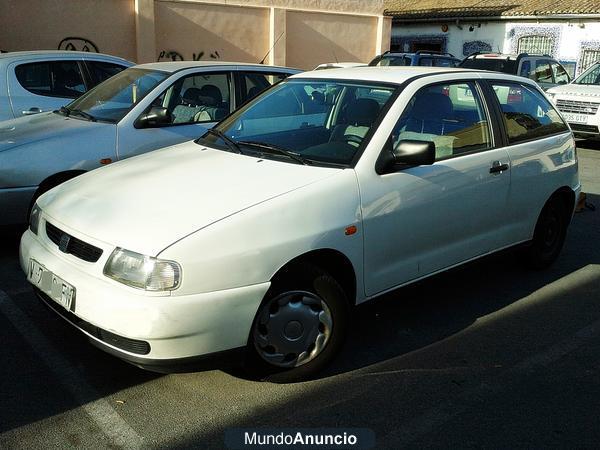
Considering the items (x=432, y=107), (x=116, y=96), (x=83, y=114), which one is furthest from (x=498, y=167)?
(x=83, y=114)

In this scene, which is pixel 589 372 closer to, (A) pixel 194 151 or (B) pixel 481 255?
(B) pixel 481 255

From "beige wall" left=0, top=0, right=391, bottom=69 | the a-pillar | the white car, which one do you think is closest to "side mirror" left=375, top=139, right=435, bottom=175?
the white car

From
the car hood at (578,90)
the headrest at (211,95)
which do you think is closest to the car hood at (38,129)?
the headrest at (211,95)

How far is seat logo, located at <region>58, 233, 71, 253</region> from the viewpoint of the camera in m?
3.27

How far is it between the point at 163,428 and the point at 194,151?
1857 mm

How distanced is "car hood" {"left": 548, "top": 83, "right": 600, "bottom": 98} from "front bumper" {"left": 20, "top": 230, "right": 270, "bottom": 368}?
11.2m

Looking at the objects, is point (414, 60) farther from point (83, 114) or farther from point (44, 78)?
point (83, 114)

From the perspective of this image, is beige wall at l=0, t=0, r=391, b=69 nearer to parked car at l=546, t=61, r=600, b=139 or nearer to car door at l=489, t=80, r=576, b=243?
parked car at l=546, t=61, r=600, b=139

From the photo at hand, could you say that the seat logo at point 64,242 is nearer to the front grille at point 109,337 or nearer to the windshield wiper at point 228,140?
the front grille at point 109,337

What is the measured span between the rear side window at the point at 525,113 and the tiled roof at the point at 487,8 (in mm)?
19316

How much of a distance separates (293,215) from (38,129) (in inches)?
130

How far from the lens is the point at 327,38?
19.4m

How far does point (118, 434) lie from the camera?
2.99 m

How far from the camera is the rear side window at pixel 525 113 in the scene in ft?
15.4
